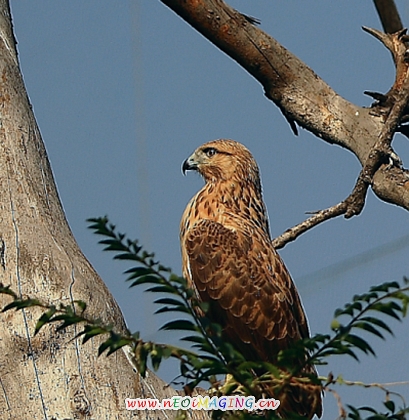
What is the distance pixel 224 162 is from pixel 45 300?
2.73 meters

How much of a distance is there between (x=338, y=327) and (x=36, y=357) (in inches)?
58.1

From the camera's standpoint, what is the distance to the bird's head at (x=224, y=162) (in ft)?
16.4

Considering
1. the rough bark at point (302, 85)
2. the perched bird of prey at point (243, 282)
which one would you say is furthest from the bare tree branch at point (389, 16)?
the perched bird of prey at point (243, 282)

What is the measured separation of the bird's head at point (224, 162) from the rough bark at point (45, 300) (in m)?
2.17

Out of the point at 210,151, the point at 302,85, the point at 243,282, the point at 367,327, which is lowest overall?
the point at 367,327

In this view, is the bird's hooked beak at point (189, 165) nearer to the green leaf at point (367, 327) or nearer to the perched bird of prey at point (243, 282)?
the perched bird of prey at point (243, 282)

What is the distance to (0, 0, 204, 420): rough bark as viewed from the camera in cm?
233

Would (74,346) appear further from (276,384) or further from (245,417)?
(245,417)

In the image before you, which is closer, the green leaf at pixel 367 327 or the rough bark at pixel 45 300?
the green leaf at pixel 367 327

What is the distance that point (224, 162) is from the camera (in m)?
5.05

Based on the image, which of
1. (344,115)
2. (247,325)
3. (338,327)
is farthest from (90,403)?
(344,115)

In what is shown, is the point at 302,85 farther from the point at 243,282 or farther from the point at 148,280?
the point at 148,280

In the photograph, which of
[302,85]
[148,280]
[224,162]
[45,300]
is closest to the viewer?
[148,280]

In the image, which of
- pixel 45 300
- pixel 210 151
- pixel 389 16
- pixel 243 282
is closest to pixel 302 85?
pixel 389 16
